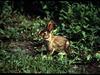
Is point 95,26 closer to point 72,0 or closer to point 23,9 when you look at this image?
point 72,0

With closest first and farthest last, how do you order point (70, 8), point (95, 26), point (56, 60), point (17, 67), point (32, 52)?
1. point (17, 67)
2. point (56, 60)
3. point (32, 52)
4. point (95, 26)
5. point (70, 8)

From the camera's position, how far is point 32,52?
9.55 metres

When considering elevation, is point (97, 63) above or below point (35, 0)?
below

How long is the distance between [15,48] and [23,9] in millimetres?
3596

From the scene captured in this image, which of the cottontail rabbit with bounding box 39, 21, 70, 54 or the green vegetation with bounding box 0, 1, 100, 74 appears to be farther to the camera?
the cottontail rabbit with bounding box 39, 21, 70, 54

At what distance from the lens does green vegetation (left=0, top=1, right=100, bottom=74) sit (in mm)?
8445

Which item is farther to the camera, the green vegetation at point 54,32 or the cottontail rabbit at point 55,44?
the cottontail rabbit at point 55,44

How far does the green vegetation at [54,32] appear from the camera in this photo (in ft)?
27.7

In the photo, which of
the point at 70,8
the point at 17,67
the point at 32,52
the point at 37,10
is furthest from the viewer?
the point at 37,10

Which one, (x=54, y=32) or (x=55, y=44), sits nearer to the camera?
(x=55, y=44)

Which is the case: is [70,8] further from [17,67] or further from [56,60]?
[17,67]

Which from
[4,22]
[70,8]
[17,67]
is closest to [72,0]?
[70,8]

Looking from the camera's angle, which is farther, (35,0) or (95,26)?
(35,0)

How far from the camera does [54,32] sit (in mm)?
10609
